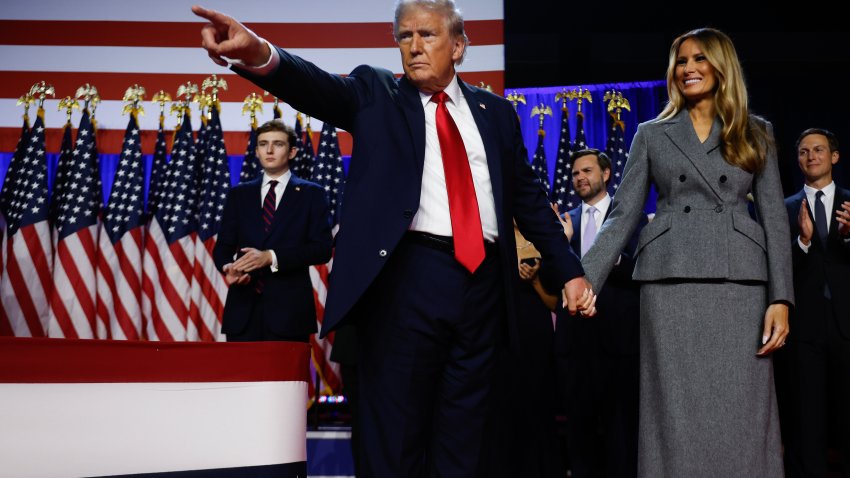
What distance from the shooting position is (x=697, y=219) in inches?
96.0

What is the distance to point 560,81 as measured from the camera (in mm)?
7297

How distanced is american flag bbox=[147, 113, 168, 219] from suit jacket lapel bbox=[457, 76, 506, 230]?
4282 mm

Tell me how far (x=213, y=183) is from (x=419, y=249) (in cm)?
425

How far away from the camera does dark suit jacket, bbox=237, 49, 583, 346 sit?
188 centimetres

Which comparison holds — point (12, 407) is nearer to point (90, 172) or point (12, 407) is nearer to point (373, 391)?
point (373, 391)

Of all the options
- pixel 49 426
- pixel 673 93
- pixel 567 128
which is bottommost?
pixel 49 426

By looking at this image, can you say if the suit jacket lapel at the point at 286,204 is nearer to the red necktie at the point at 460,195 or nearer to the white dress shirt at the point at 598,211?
the white dress shirt at the point at 598,211

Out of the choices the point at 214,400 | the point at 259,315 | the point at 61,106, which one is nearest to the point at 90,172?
the point at 61,106

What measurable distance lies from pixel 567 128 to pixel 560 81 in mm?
1121

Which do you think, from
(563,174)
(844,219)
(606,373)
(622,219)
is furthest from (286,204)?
(563,174)

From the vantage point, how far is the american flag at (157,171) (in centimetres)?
595

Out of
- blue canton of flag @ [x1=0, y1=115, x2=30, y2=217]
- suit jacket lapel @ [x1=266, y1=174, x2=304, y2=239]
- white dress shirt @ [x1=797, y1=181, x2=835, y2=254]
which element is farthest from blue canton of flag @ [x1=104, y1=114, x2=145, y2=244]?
white dress shirt @ [x1=797, y1=181, x2=835, y2=254]

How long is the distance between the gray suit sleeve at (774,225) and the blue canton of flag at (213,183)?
13.9ft

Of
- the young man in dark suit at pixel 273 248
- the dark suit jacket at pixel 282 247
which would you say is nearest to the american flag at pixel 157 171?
the young man in dark suit at pixel 273 248
